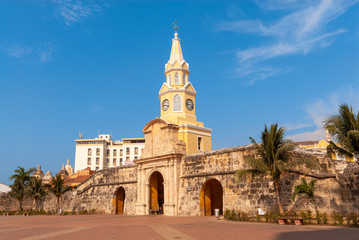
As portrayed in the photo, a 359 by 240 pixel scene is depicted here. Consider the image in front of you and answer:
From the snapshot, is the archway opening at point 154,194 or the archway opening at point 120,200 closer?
the archway opening at point 154,194

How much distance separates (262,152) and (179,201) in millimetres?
9516

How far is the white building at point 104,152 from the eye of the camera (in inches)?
3637

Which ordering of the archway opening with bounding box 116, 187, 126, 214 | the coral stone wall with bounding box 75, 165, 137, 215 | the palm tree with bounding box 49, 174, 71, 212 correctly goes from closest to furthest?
the coral stone wall with bounding box 75, 165, 137, 215, the archway opening with bounding box 116, 187, 126, 214, the palm tree with bounding box 49, 174, 71, 212

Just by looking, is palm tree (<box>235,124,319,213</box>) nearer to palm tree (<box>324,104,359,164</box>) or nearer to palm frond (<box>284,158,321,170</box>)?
palm frond (<box>284,158,321,170</box>)

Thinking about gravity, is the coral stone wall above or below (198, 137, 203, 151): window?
below

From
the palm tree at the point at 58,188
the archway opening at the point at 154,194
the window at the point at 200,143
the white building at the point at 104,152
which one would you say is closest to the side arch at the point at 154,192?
the archway opening at the point at 154,194

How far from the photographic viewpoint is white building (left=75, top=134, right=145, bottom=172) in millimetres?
92375

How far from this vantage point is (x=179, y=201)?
2495cm

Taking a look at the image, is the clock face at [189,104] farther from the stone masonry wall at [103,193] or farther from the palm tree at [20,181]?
the palm tree at [20,181]

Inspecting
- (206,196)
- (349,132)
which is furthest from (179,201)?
(349,132)

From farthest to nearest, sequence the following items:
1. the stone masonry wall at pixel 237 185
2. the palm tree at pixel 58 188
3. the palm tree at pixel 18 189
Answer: the palm tree at pixel 18 189 → the palm tree at pixel 58 188 → the stone masonry wall at pixel 237 185

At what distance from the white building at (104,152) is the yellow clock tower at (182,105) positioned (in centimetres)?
5869

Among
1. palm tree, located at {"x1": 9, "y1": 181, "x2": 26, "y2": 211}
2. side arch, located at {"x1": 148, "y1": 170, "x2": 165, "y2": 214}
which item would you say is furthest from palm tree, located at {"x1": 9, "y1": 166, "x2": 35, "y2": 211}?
side arch, located at {"x1": 148, "y1": 170, "x2": 165, "y2": 214}

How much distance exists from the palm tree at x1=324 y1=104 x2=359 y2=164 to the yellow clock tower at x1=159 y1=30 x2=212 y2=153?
1741 centimetres
